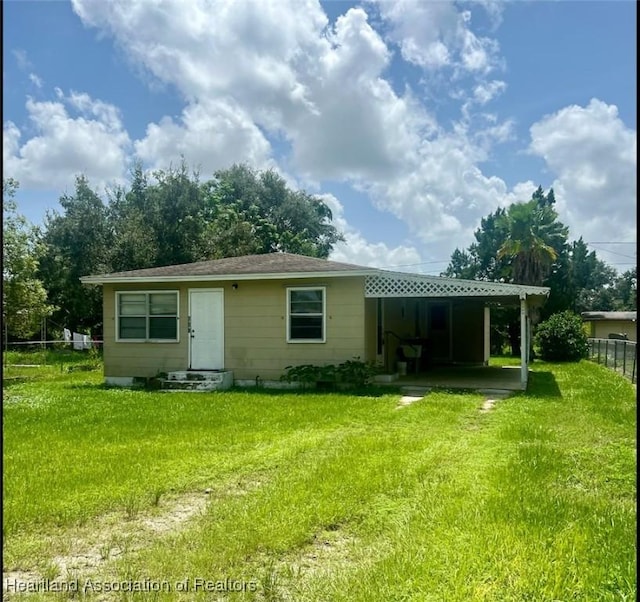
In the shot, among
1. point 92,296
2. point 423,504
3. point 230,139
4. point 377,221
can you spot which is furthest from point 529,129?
point 92,296

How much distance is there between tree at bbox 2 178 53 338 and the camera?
15.8 metres

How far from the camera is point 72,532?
3.53 meters

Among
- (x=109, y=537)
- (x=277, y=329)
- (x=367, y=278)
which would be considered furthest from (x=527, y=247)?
(x=109, y=537)

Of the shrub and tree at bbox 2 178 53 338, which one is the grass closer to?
tree at bbox 2 178 53 338

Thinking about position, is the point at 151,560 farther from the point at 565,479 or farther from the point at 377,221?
the point at 377,221

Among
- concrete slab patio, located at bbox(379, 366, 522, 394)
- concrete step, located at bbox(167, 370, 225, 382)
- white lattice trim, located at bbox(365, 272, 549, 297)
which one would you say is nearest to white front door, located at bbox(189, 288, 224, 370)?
concrete step, located at bbox(167, 370, 225, 382)

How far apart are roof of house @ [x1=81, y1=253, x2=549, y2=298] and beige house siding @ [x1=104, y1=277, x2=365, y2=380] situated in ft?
1.01

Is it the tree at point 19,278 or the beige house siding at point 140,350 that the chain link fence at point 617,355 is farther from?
the tree at point 19,278

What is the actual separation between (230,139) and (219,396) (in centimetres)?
1255

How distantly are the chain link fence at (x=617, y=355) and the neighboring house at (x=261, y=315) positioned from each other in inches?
93.1

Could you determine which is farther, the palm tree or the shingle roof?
the palm tree

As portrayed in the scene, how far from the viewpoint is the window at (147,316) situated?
12.8m

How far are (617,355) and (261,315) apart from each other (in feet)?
30.0

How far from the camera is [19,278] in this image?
16.3 m
